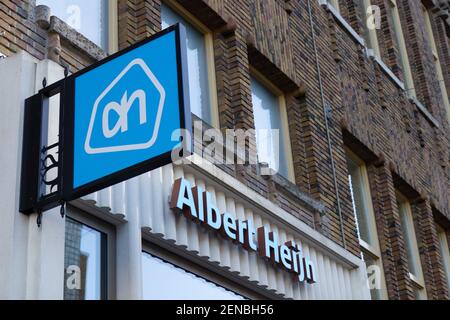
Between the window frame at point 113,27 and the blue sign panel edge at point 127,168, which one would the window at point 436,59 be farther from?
the blue sign panel edge at point 127,168

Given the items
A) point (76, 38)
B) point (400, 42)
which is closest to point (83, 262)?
point (76, 38)

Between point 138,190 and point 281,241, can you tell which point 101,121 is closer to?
point 138,190

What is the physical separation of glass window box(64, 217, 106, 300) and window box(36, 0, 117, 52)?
90.8 inches

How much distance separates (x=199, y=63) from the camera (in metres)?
11.6

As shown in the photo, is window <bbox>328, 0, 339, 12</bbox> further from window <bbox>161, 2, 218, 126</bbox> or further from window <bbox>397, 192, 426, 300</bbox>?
window <bbox>161, 2, 218, 126</bbox>

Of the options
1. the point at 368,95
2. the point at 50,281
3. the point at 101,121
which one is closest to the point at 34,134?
the point at 101,121

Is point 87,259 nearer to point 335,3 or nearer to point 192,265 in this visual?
point 192,265

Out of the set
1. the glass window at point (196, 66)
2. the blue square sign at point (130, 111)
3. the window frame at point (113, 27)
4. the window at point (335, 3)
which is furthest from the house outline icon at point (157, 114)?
the window at point (335, 3)

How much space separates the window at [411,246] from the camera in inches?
615

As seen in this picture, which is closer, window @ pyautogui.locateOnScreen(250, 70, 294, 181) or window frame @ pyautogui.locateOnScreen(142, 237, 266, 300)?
window frame @ pyautogui.locateOnScreen(142, 237, 266, 300)

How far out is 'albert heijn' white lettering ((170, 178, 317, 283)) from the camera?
9273 mm

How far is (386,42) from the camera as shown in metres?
18.2

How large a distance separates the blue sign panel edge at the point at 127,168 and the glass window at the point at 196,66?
3636 mm

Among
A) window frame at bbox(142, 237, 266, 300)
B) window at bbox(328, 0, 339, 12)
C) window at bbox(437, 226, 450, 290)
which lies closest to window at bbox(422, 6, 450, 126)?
window at bbox(437, 226, 450, 290)
